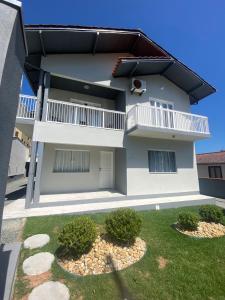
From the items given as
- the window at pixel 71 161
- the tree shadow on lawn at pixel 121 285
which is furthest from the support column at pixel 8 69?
the window at pixel 71 161

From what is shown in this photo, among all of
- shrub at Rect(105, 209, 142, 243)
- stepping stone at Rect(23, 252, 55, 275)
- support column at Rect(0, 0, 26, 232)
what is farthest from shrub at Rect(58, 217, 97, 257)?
support column at Rect(0, 0, 26, 232)

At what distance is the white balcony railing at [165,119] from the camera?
30.7 ft

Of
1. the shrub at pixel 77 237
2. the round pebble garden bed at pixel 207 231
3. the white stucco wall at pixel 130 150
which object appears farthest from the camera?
the white stucco wall at pixel 130 150

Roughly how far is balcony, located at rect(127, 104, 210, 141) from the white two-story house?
0.06 m

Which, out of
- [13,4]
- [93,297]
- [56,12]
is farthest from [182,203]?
[56,12]

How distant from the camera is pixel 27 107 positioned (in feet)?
27.0

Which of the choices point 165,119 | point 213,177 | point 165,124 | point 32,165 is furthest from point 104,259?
point 213,177

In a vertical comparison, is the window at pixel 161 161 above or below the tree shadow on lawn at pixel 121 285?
above

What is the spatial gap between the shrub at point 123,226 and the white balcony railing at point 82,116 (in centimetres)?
583

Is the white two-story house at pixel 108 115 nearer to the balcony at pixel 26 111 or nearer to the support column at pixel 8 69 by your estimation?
the balcony at pixel 26 111

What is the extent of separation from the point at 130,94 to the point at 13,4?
28.9ft

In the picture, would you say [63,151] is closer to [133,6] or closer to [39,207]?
[39,207]

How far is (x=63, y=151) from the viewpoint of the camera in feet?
34.6

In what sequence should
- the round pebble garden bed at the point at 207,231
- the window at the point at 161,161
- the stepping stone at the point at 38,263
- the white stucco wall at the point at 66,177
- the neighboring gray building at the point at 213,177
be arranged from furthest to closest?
the neighboring gray building at the point at 213,177 → the window at the point at 161,161 → the white stucco wall at the point at 66,177 → the round pebble garden bed at the point at 207,231 → the stepping stone at the point at 38,263
